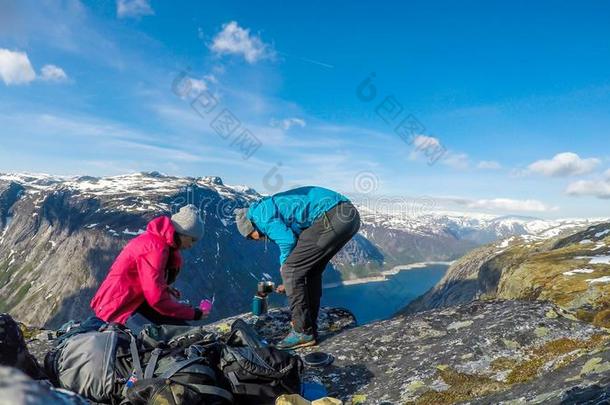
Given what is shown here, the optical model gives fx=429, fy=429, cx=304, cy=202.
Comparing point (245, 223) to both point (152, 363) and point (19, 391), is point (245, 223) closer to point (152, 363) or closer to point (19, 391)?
point (152, 363)

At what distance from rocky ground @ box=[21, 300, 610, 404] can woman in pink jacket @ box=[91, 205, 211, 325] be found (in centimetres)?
242

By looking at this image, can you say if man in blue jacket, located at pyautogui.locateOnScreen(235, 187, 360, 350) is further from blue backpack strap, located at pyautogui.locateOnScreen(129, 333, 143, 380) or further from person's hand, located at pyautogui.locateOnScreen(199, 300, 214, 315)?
blue backpack strap, located at pyautogui.locateOnScreen(129, 333, 143, 380)

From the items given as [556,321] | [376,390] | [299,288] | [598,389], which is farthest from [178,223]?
[556,321]

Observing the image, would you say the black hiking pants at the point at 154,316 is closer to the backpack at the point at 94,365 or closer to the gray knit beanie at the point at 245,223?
the gray knit beanie at the point at 245,223

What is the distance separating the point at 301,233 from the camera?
32.4 feet

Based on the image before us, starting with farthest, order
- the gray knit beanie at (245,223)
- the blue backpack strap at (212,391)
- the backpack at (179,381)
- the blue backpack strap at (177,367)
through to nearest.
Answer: the gray knit beanie at (245,223) → the blue backpack strap at (177,367) → the blue backpack strap at (212,391) → the backpack at (179,381)

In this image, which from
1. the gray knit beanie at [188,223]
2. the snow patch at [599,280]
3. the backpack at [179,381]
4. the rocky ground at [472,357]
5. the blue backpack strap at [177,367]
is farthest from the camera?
the snow patch at [599,280]

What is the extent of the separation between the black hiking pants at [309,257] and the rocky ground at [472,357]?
0.84 meters

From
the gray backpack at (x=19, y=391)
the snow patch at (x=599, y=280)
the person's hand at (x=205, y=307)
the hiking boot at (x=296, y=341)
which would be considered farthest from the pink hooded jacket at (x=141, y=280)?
the snow patch at (x=599, y=280)

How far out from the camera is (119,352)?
6.46m

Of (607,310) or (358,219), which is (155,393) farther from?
(607,310)

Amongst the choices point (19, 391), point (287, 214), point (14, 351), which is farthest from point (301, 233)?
point (19, 391)

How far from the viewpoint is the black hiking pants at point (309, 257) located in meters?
9.63

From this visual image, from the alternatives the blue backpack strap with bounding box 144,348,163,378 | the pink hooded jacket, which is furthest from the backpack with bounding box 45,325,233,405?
the pink hooded jacket
